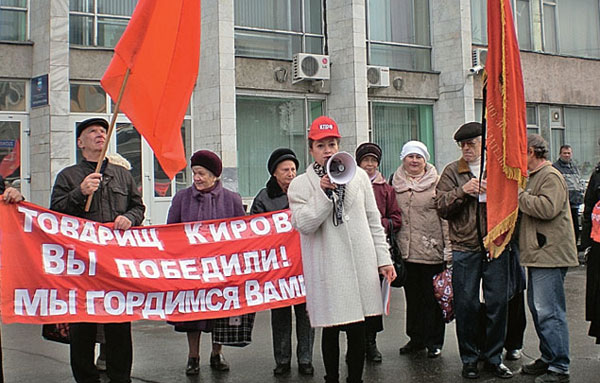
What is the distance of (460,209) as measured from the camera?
657 cm

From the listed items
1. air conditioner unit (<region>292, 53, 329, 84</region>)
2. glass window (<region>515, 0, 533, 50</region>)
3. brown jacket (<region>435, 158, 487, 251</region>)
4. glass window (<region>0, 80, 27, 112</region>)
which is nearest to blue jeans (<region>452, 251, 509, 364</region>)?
brown jacket (<region>435, 158, 487, 251</region>)

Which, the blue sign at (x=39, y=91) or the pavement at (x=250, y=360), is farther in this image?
the blue sign at (x=39, y=91)

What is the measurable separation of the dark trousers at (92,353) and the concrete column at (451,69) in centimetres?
1590

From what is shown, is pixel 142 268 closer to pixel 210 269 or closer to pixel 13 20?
pixel 210 269

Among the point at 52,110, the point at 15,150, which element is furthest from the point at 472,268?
the point at 15,150

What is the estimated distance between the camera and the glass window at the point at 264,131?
18.2m

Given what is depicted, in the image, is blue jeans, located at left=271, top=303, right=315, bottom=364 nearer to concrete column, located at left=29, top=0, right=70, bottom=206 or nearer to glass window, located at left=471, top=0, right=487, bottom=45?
concrete column, located at left=29, top=0, right=70, bottom=206

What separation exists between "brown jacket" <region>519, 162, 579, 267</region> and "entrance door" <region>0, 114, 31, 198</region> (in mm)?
11986

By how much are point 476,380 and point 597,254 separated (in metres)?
1.78

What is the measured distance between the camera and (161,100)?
5828 millimetres

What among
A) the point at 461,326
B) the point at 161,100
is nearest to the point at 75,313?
the point at 161,100

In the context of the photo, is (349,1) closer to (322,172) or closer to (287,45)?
(287,45)

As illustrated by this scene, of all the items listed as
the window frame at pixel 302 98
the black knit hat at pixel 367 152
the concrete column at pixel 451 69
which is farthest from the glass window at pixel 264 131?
the black knit hat at pixel 367 152

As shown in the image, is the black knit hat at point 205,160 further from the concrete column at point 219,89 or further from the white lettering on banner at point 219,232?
the concrete column at point 219,89
